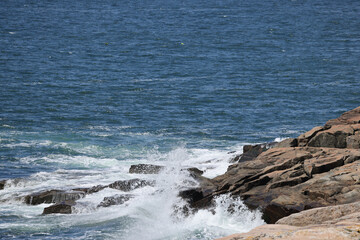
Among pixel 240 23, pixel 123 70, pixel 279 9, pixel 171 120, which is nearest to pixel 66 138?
pixel 171 120

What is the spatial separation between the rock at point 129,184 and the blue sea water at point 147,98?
0.90m

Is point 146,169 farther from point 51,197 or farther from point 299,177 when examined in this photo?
point 299,177

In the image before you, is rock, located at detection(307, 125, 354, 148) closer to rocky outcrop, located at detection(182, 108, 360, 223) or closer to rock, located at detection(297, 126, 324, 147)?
rocky outcrop, located at detection(182, 108, 360, 223)

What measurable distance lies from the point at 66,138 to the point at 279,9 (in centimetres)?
11049

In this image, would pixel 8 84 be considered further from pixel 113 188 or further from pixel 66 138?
pixel 113 188

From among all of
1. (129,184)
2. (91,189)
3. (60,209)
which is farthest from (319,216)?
(91,189)

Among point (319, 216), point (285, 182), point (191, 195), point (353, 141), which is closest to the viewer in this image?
point (319, 216)

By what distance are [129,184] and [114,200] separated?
2034mm

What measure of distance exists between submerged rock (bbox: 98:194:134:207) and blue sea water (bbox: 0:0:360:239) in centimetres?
69

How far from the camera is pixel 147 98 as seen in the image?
56188 mm

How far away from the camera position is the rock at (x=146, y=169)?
103ft

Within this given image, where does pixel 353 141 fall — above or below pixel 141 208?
above

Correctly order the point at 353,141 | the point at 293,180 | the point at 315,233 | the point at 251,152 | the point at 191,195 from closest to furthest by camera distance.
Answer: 1. the point at 315,233
2. the point at 293,180
3. the point at 191,195
4. the point at 353,141
5. the point at 251,152

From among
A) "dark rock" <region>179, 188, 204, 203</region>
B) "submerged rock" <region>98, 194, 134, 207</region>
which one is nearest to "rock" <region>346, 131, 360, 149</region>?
"dark rock" <region>179, 188, 204, 203</region>
